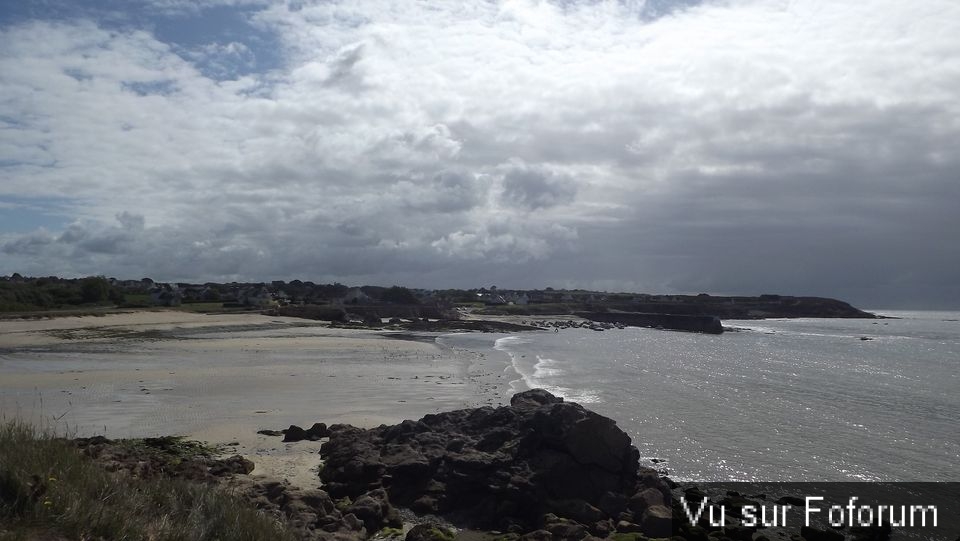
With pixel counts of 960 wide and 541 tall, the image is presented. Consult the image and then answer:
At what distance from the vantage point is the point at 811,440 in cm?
1838

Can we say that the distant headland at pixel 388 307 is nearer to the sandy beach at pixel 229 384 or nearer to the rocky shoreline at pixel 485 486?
the sandy beach at pixel 229 384

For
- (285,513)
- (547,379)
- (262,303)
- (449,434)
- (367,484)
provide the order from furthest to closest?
(262,303)
(547,379)
(449,434)
(367,484)
(285,513)

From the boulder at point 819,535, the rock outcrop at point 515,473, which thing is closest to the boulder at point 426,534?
the rock outcrop at point 515,473

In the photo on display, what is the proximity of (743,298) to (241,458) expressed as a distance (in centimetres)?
15058

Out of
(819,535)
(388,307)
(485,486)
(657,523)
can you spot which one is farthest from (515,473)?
(388,307)

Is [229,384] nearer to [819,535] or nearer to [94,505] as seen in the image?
[94,505]

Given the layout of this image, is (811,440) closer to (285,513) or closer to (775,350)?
(285,513)

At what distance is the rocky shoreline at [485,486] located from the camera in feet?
32.9

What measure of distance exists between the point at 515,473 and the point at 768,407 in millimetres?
15444

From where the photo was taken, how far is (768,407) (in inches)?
947

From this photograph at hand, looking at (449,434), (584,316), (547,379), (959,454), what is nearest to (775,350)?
(547,379)

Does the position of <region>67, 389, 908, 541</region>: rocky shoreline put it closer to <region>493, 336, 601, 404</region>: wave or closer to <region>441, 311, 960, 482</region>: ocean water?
<region>441, 311, 960, 482</region>: ocean water

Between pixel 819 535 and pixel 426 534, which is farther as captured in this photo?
pixel 819 535

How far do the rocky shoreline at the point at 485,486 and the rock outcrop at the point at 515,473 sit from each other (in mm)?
19
